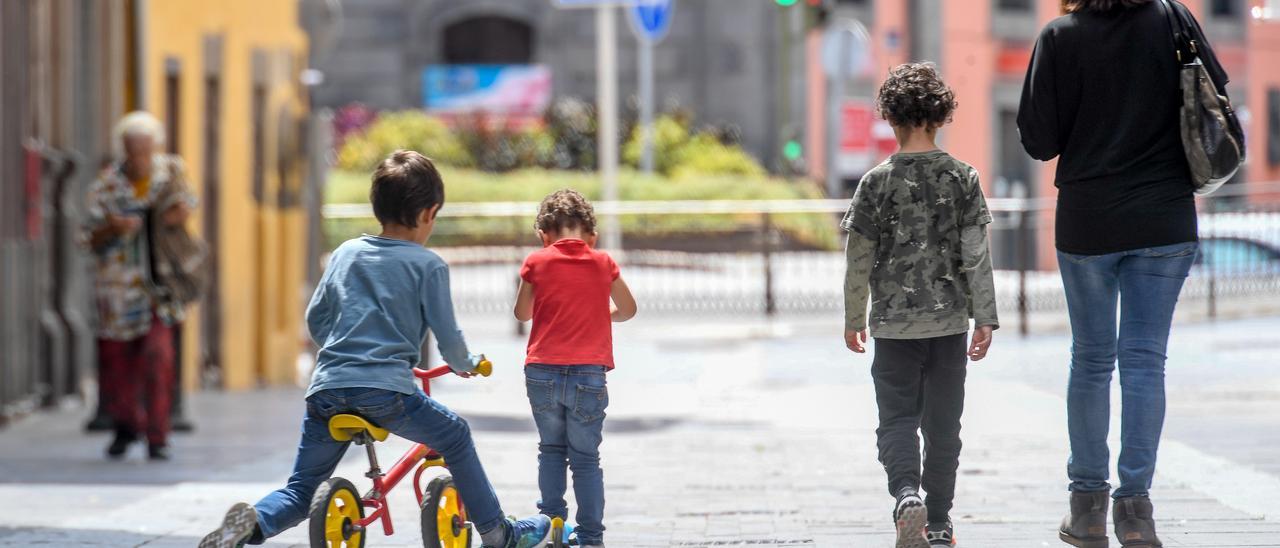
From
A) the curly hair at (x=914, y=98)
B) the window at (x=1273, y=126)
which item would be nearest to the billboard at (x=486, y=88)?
the window at (x=1273, y=126)

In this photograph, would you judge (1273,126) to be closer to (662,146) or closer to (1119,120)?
(662,146)

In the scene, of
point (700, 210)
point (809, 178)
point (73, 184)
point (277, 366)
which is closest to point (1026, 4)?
point (809, 178)

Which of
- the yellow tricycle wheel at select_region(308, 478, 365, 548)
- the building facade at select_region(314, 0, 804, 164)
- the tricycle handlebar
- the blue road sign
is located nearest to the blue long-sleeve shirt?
the tricycle handlebar

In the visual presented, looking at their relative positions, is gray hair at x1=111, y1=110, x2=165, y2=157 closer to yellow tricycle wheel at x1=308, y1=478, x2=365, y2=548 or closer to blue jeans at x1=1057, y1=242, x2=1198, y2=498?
yellow tricycle wheel at x1=308, y1=478, x2=365, y2=548

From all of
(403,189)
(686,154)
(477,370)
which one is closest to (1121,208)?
(477,370)

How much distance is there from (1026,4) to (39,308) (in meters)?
27.9

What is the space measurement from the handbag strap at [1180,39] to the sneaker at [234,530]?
266cm

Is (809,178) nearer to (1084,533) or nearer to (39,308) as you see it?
(39,308)

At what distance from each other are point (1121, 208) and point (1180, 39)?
18.6 inches

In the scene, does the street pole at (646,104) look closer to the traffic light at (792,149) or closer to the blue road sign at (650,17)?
the blue road sign at (650,17)

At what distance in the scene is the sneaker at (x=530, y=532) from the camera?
5.26 metres

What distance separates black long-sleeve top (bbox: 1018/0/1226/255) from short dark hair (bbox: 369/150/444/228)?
1.65 m

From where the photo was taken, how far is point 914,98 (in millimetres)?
5367

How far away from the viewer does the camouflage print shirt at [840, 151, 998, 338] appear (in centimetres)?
536
